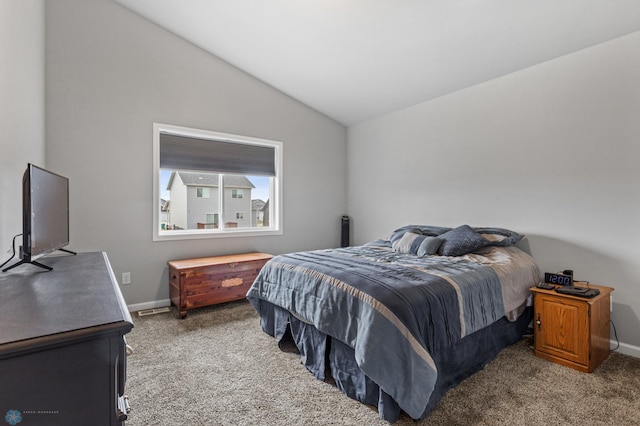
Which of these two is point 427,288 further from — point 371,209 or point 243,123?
point 243,123

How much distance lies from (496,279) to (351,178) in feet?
9.79

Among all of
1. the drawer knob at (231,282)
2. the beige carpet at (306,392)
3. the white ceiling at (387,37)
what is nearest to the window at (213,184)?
the drawer knob at (231,282)

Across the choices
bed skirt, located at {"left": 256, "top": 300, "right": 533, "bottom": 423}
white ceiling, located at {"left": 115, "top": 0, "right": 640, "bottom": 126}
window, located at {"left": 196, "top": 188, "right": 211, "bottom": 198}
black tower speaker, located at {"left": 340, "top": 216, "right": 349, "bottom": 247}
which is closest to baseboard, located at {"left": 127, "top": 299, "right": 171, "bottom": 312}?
window, located at {"left": 196, "top": 188, "right": 211, "bottom": 198}

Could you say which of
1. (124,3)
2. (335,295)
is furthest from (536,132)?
(124,3)

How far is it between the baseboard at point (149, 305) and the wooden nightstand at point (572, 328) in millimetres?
3641

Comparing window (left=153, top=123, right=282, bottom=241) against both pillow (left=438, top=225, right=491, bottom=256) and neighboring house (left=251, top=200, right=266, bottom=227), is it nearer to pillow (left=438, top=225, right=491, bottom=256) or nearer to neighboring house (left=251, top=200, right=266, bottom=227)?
neighboring house (left=251, top=200, right=266, bottom=227)

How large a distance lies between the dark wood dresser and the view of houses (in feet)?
9.36

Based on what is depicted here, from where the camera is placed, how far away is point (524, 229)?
3.04 meters

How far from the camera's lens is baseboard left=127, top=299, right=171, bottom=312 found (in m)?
3.37

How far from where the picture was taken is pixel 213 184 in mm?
4043

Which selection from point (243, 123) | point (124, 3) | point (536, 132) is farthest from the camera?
point (243, 123)

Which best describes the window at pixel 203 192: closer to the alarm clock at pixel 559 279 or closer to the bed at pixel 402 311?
the bed at pixel 402 311

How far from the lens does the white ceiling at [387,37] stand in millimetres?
2410

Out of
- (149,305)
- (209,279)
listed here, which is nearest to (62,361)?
(209,279)
